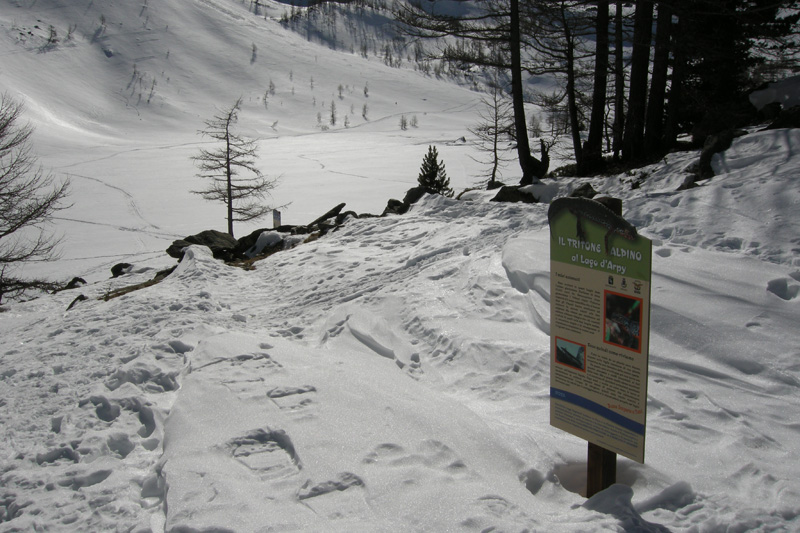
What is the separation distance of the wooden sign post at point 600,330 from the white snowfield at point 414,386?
0.35 metres

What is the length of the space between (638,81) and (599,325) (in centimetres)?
1119

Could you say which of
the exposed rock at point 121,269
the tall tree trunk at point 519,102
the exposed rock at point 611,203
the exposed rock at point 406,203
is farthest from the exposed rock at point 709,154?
the exposed rock at point 121,269

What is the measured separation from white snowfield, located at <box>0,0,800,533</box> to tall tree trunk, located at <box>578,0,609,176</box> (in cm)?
253

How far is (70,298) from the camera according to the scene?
40.5ft

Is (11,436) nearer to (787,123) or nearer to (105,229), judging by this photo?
(787,123)

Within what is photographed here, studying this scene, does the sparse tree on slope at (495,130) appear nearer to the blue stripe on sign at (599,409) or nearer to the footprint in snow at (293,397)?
the footprint in snow at (293,397)

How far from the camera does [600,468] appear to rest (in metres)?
2.94

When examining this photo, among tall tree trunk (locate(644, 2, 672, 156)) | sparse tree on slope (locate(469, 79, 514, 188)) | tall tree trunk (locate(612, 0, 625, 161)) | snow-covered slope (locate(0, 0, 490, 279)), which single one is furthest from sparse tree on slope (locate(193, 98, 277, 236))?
tall tree trunk (locate(644, 2, 672, 156))

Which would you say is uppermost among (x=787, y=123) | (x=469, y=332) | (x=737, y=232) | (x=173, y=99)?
(x=173, y=99)

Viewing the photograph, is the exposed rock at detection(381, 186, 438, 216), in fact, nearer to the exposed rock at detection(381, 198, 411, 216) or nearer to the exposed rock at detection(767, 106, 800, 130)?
the exposed rock at detection(381, 198, 411, 216)

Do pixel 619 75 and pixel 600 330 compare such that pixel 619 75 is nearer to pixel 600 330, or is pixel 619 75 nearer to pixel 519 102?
pixel 519 102

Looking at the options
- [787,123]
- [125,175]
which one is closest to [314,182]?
[125,175]

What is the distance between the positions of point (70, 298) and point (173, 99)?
114178 mm

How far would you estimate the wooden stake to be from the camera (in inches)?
115
